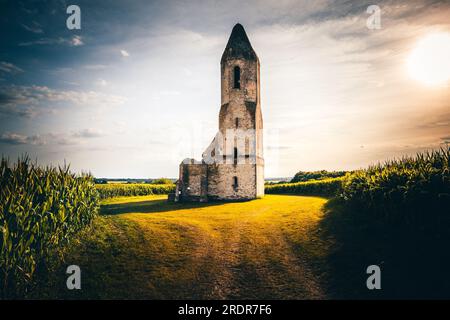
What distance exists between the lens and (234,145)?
2541 centimetres

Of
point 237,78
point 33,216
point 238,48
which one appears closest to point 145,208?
point 33,216

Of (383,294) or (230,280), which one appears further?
(230,280)

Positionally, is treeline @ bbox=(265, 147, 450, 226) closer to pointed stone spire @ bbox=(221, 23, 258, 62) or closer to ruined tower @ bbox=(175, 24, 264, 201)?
ruined tower @ bbox=(175, 24, 264, 201)

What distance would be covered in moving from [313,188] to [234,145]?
13132mm

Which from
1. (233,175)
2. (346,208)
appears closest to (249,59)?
(233,175)

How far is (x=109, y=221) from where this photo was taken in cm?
1365

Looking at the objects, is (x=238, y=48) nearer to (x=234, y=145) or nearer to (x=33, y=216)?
(x=234, y=145)

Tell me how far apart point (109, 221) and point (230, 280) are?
26.7 feet

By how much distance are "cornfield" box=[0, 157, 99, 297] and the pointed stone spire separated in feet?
63.8

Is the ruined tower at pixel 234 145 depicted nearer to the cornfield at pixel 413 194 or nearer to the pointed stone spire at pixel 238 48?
the pointed stone spire at pixel 238 48

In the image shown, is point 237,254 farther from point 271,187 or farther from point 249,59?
point 271,187

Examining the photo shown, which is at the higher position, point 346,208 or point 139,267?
point 346,208
